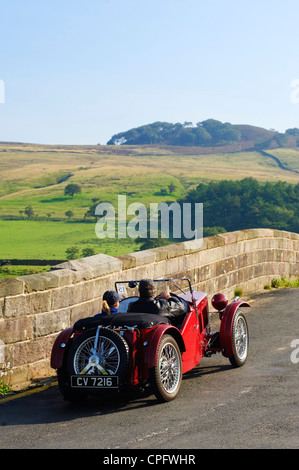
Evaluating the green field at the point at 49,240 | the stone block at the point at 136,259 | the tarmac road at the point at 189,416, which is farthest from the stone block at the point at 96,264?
the green field at the point at 49,240

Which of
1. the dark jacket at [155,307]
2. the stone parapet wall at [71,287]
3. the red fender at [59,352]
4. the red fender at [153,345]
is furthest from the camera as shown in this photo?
the stone parapet wall at [71,287]

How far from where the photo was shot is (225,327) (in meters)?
8.80

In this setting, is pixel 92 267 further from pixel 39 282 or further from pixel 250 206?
pixel 250 206

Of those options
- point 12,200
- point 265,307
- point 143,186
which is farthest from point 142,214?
point 265,307

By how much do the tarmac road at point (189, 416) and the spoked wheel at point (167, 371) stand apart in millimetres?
128

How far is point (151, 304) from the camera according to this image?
25.8 feet

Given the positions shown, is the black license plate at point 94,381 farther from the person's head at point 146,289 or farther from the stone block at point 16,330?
the stone block at point 16,330

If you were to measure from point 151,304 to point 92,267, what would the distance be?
100 inches

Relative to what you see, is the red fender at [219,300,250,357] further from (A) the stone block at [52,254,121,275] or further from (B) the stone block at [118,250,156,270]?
A: (B) the stone block at [118,250,156,270]

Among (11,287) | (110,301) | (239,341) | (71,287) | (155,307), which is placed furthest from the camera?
(71,287)

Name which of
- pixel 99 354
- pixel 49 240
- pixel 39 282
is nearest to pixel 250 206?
pixel 49 240

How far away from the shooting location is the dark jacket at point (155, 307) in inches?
309

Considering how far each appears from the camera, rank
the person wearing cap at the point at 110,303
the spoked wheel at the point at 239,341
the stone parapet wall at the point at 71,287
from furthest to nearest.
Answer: the spoked wheel at the point at 239,341 < the stone parapet wall at the point at 71,287 < the person wearing cap at the point at 110,303

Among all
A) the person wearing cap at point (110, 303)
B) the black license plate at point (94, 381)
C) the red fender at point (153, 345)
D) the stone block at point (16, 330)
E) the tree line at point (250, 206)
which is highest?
the person wearing cap at point (110, 303)
